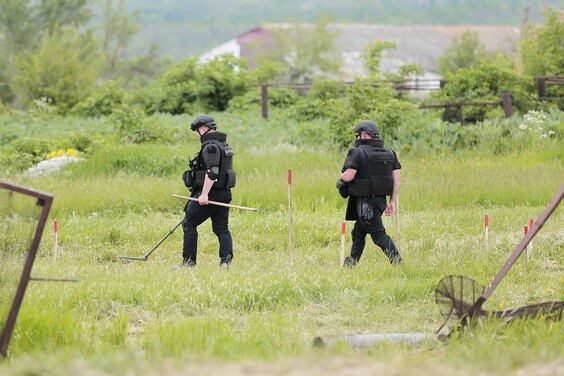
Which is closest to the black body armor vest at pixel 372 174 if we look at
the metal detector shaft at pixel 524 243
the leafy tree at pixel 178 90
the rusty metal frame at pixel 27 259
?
the metal detector shaft at pixel 524 243

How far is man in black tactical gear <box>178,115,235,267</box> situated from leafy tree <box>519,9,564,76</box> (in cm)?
2076

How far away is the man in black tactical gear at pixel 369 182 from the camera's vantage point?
12.0 meters

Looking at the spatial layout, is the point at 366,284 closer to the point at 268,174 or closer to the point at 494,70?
the point at 268,174

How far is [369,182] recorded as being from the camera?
12008mm

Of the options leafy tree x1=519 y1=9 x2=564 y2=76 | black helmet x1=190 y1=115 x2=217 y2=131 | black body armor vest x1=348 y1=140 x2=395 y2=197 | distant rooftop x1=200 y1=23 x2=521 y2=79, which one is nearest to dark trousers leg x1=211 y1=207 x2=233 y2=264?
black helmet x1=190 y1=115 x2=217 y2=131

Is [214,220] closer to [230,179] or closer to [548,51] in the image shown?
[230,179]

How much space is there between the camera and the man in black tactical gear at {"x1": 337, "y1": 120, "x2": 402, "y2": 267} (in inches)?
472

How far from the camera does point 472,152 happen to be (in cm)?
2173

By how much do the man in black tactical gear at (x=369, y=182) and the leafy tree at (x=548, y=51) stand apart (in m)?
20.5

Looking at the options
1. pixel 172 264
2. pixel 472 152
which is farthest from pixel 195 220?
A: pixel 472 152

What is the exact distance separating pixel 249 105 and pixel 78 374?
26152 millimetres

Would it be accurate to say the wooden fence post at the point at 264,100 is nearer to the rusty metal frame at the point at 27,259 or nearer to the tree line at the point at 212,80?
the tree line at the point at 212,80

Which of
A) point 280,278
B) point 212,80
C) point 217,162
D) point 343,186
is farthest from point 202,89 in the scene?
point 280,278

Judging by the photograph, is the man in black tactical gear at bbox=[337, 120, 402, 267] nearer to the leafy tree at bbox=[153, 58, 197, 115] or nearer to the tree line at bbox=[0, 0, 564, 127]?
the tree line at bbox=[0, 0, 564, 127]
